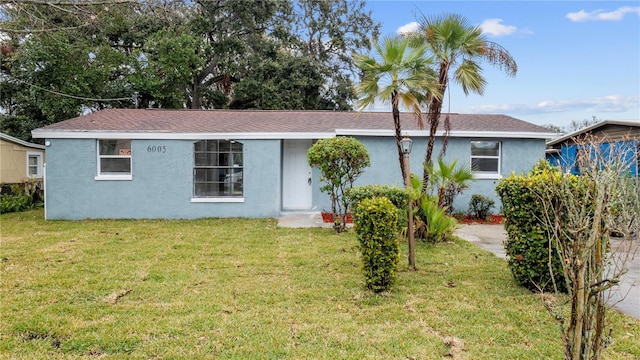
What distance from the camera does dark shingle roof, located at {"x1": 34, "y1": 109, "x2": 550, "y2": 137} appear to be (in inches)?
481

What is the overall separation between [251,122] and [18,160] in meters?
11.3

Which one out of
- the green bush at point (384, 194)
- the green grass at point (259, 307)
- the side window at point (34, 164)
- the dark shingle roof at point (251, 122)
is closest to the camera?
A: the green grass at point (259, 307)

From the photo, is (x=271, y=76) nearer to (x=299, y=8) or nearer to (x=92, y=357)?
(x=299, y=8)

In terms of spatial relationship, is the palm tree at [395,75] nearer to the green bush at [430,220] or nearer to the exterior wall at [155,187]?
the green bush at [430,220]

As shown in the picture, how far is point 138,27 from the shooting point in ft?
69.3

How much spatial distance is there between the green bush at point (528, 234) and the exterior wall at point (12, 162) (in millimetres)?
18571

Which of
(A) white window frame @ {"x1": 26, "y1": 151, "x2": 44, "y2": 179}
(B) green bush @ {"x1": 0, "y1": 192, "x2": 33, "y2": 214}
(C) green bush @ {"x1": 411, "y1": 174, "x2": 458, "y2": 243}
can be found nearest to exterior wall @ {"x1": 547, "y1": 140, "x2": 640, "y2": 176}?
(C) green bush @ {"x1": 411, "y1": 174, "x2": 458, "y2": 243}

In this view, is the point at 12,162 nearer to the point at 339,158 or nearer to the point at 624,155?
the point at 339,158

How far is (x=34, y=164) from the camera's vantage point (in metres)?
18.2

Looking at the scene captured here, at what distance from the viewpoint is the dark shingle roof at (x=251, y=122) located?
12211mm

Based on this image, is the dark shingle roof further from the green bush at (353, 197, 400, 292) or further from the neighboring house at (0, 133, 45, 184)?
the green bush at (353, 197, 400, 292)

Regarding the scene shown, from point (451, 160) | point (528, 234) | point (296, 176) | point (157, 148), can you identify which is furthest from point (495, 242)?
point (157, 148)

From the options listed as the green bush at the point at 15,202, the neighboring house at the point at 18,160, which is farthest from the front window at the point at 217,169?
the neighboring house at the point at 18,160

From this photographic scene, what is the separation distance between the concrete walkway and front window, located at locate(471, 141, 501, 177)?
262cm
